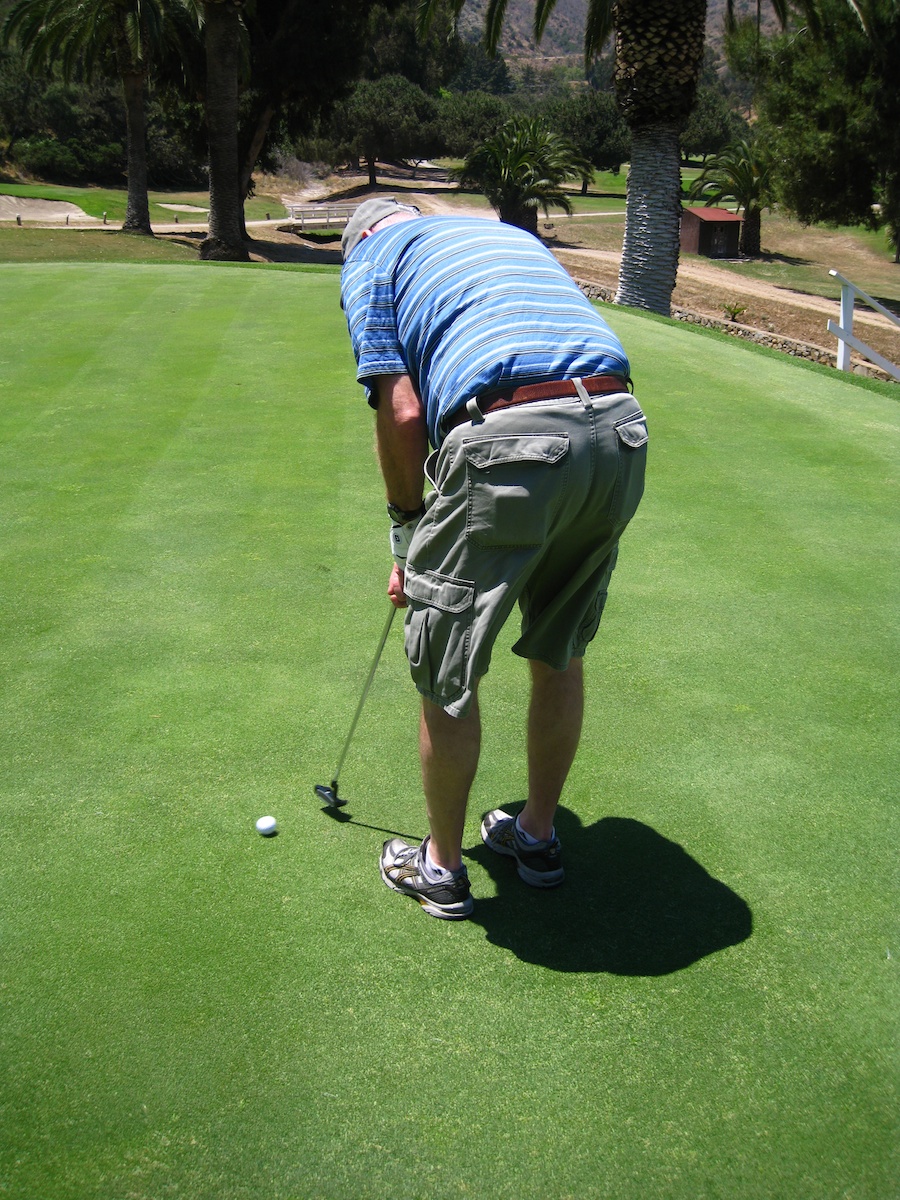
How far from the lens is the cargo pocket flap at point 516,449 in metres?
2.22

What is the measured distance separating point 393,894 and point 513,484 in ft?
3.50

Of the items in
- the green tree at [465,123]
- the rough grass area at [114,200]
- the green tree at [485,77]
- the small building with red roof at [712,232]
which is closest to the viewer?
the rough grass area at [114,200]

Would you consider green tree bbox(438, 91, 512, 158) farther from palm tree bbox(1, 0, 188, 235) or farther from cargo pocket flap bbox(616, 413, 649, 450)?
cargo pocket flap bbox(616, 413, 649, 450)

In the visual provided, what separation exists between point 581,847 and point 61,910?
131cm

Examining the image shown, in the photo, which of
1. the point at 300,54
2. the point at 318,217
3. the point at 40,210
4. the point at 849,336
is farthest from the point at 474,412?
the point at 318,217

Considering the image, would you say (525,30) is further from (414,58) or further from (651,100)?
(651,100)

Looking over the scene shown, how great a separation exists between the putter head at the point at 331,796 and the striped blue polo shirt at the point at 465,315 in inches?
39.5

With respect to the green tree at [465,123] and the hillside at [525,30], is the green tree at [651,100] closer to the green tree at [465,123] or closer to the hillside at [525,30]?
the green tree at [465,123]

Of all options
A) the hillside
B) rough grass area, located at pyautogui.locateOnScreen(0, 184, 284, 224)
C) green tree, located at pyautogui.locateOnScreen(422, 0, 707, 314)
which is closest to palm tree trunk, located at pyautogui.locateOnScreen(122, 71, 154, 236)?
rough grass area, located at pyautogui.locateOnScreen(0, 184, 284, 224)

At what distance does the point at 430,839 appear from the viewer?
262 centimetres

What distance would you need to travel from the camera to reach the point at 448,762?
2.46 meters

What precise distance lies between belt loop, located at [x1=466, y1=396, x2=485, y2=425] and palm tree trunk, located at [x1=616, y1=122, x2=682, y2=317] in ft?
46.6

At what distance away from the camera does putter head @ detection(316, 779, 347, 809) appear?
2.90 metres

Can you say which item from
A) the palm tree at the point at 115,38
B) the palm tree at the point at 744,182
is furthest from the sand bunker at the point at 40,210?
the palm tree at the point at 744,182
